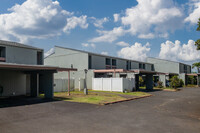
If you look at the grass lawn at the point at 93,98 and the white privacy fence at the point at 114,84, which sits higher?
the white privacy fence at the point at 114,84

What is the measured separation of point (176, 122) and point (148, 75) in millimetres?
24674

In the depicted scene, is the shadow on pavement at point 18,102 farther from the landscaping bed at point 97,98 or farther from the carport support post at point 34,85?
the carport support post at point 34,85

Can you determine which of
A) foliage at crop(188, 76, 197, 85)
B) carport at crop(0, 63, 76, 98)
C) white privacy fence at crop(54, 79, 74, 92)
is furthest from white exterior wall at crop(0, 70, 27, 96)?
foliage at crop(188, 76, 197, 85)

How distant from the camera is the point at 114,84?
25078mm

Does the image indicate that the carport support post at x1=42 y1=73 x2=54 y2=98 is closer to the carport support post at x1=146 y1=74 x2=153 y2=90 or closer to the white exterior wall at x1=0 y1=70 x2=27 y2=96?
the white exterior wall at x1=0 y1=70 x2=27 y2=96

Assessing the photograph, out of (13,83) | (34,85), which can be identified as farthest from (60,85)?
(13,83)

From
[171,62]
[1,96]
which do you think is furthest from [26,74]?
[171,62]

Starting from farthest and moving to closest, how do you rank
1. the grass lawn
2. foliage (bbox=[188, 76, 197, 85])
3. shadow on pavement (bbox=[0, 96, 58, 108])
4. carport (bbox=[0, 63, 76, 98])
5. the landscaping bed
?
foliage (bbox=[188, 76, 197, 85])
carport (bbox=[0, 63, 76, 98])
the grass lawn
the landscaping bed
shadow on pavement (bbox=[0, 96, 58, 108])

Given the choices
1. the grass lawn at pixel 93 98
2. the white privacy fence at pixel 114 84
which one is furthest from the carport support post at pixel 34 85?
the white privacy fence at pixel 114 84

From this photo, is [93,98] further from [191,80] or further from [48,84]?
[191,80]

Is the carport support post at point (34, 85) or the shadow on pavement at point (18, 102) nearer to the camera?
the shadow on pavement at point (18, 102)

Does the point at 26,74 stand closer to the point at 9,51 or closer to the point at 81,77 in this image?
the point at 9,51

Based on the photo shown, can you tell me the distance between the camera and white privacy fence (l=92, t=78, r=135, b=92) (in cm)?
2425

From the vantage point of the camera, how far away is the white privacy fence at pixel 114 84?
24.3 meters
